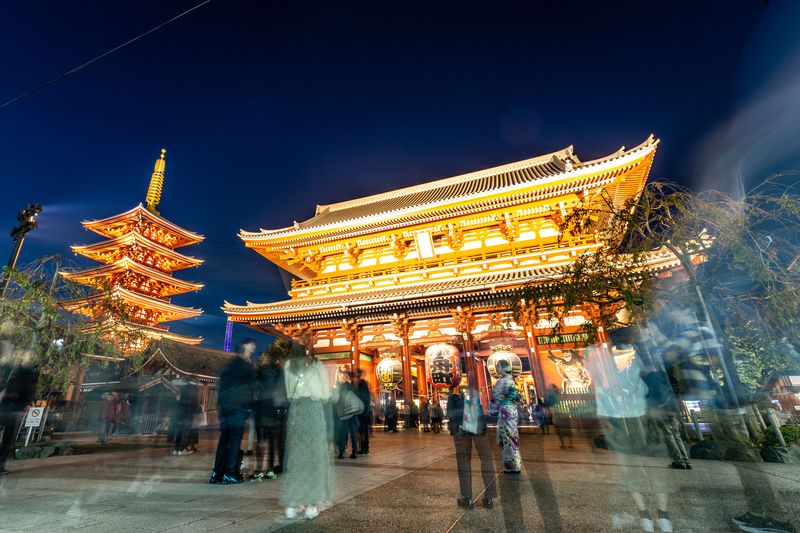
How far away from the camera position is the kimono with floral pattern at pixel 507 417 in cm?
505

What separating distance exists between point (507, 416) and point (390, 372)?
9451mm

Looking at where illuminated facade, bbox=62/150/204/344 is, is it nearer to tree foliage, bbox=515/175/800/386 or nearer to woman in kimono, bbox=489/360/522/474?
woman in kimono, bbox=489/360/522/474

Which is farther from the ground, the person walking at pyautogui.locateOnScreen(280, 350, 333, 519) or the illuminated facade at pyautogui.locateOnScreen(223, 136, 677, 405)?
the illuminated facade at pyautogui.locateOnScreen(223, 136, 677, 405)

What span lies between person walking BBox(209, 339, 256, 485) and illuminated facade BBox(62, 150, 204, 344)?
24314 millimetres

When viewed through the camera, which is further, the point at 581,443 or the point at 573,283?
the point at 581,443

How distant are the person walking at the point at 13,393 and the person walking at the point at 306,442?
218 inches

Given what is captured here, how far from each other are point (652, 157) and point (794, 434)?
997cm

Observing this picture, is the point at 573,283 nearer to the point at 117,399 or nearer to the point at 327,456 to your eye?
the point at 327,456

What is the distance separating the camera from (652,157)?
43.1 ft

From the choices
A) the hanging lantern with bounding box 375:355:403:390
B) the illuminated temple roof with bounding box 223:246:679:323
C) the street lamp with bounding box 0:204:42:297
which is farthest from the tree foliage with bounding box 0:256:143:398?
the hanging lantern with bounding box 375:355:403:390

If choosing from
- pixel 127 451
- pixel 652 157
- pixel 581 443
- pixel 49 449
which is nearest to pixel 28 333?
pixel 49 449

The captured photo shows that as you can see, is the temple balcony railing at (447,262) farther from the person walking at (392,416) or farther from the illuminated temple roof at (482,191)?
the person walking at (392,416)

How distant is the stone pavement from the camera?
10.5 ft

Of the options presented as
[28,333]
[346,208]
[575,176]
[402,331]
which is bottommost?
[28,333]
